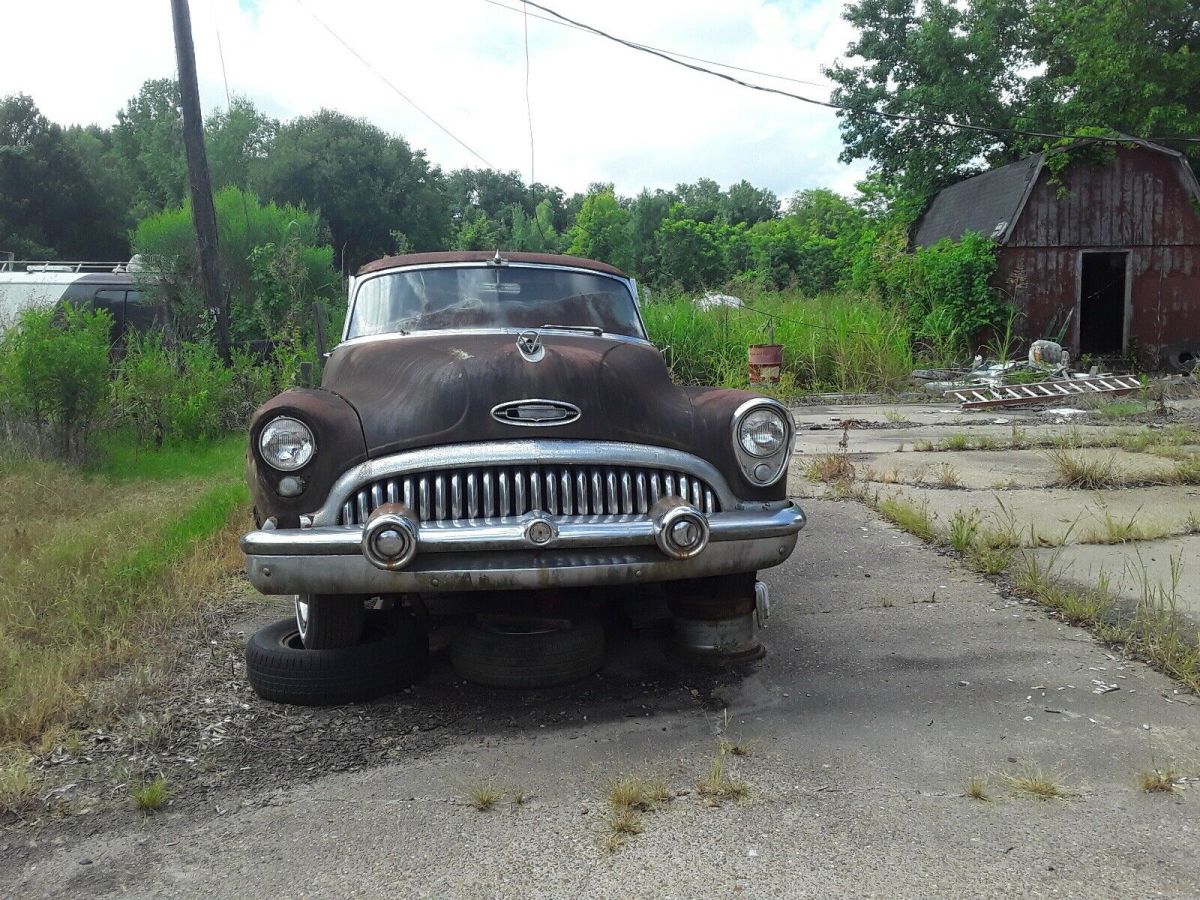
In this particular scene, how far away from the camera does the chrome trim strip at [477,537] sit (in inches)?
121

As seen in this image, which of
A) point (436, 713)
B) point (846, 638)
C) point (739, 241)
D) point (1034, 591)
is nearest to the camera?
point (436, 713)

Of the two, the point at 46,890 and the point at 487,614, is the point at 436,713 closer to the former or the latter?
the point at 487,614

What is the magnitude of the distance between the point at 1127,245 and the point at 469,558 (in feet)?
66.3

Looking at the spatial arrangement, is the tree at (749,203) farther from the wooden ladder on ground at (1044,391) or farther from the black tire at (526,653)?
the black tire at (526,653)

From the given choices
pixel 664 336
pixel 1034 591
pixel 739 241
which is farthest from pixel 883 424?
pixel 739 241

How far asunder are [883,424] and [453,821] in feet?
33.5

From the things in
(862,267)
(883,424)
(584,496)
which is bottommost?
(883,424)

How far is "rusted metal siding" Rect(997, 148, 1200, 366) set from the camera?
19141 millimetres

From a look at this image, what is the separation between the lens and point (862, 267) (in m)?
22.5

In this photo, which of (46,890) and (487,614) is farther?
(487,614)

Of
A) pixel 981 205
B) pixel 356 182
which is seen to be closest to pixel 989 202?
pixel 981 205

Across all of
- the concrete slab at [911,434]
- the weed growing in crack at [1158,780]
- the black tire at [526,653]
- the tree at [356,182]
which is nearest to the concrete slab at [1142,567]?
the weed growing in crack at [1158,780]

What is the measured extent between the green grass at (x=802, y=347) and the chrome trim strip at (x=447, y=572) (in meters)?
13.0

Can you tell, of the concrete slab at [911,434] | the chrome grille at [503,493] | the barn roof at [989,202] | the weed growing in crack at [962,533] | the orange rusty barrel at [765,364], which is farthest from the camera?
the barn roof at [989,202]
